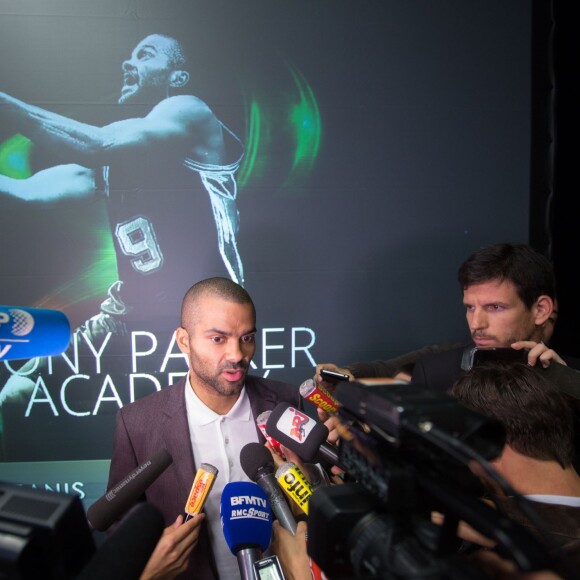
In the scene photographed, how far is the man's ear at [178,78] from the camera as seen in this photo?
97.3 inches

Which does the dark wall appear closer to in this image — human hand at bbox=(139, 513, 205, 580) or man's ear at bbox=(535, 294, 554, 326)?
man's ear at bbox=(535, 294, 554, 326)

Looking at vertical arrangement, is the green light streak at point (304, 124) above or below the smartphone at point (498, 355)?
above

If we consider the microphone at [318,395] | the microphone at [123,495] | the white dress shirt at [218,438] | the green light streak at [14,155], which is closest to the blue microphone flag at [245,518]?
the microphone at [123,495]

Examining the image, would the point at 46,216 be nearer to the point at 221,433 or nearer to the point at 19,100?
the point at 19,100

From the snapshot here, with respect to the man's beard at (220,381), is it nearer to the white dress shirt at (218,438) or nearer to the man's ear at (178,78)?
the white dress shirt at (218,438)

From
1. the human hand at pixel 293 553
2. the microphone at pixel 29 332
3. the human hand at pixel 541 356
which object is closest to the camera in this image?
the microphone at pixel 29 332

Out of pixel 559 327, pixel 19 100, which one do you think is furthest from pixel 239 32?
pixel 559 327

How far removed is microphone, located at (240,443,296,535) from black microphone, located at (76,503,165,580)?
2.34 ft

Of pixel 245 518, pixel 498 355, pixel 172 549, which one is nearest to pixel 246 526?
pixel 245 518

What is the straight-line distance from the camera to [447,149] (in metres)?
2.60

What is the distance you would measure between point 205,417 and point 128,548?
4.25 feet

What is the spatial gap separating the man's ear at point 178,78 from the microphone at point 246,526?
190 cm

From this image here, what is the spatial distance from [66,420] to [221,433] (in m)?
1.02

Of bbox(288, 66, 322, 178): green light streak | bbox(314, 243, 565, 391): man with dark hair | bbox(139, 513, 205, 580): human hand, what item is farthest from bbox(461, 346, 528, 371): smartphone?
bbox(288, 66, 322, 178): green light streak
